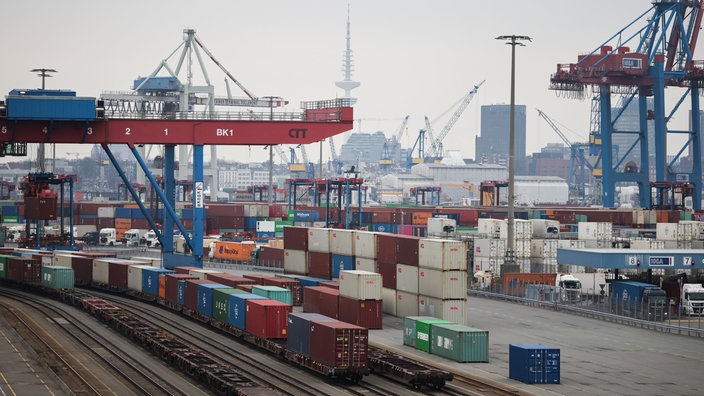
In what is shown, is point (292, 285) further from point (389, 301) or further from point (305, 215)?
point (305, 215)

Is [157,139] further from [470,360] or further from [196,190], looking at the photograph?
[470,360]

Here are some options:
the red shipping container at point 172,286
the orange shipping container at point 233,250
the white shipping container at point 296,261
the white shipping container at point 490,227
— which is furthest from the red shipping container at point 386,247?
the orange shipping container at point 233,250

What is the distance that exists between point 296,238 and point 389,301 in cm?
1299

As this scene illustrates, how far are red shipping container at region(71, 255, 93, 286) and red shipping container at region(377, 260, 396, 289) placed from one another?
30973 millimetres

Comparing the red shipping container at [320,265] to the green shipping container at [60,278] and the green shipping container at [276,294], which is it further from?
the green shipping container at [60,278]

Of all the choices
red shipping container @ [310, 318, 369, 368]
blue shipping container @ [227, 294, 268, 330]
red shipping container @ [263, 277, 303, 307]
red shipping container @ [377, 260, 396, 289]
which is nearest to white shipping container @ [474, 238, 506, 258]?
red shipping container @ [377, 260, 396, 289]

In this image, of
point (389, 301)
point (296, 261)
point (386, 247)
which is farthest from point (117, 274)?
point (386, 247)

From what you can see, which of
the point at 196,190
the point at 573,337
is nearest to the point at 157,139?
the point at 196,190

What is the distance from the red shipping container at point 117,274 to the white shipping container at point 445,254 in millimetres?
29867

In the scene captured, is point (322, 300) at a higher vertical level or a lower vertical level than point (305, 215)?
lower

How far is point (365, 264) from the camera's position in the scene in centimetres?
7219

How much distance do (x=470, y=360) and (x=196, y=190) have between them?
1254 inches

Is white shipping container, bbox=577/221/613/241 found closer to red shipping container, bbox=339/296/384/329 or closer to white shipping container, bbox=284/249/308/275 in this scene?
white shipping container, bbox=284/249/308/275

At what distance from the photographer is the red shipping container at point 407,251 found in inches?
2589
